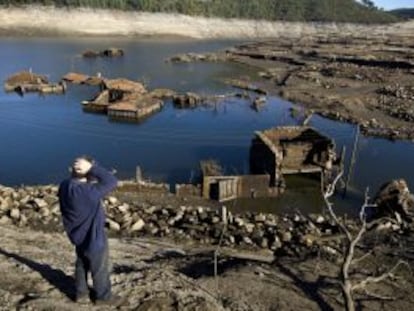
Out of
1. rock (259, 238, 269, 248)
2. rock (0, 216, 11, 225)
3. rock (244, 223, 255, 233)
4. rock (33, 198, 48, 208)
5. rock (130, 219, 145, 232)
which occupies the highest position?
rock (0, 216, 11, 225)

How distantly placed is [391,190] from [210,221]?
309 inches

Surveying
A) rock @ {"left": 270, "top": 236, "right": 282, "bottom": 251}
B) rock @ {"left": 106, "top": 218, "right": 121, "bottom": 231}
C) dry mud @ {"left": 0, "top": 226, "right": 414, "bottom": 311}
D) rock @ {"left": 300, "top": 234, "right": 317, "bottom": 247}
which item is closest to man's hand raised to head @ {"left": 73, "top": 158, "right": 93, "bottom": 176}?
dry mud @ {"left": 0, "top": 226, "right": 414, "bottom": 311}

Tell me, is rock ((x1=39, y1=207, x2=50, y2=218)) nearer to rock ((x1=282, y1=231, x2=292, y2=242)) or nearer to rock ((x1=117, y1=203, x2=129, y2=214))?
rock ((x1=117, y1=203, x2=129, y2=214))

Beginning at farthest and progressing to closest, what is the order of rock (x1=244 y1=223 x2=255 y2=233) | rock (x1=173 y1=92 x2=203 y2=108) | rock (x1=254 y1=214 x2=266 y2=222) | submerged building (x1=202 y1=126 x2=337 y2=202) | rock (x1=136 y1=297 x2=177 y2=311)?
rock (x1=173 y1=92 x2=203 y2=108), submerged building (x1=202 y1=126 x2=337 y2=202), rock (x1=254 y1=214 x2=266 y2=222), rock (x1=244 y1=223 x2=255 y2=233), rock (x1=136 y1=297 x2=177 y2=311)

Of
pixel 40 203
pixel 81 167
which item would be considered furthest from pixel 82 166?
pixel 40 203

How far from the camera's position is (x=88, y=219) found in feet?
28.0

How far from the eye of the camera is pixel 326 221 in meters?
19.9

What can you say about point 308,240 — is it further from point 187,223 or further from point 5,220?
point 5,220

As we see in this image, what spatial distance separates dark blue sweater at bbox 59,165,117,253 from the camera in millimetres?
8305

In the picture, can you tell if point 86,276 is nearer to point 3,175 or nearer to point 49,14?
point 3,175

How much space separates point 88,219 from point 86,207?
0.70 feet

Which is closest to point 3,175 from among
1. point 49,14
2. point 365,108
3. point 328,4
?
point 365,108

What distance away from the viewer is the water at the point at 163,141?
→ 28469mm

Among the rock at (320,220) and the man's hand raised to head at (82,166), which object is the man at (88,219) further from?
the rock at (320,220)
